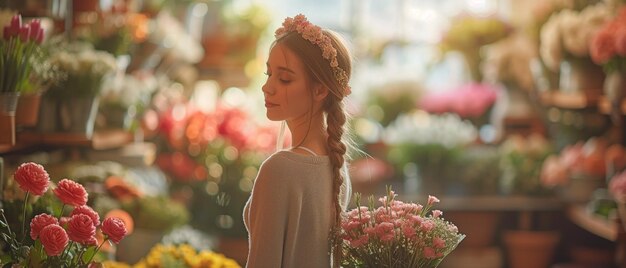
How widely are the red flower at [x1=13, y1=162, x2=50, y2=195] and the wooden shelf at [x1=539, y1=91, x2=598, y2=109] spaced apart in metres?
3.63

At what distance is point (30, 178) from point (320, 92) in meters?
0.70

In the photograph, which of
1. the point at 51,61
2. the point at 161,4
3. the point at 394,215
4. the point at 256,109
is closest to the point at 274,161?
the point at 394,215

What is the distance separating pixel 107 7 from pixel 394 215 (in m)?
2.78

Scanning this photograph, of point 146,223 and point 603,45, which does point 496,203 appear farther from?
point 146,223

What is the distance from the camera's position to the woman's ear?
2533 mm

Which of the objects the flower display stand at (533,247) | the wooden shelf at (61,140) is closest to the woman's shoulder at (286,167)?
the wooden shelf at (61,140)

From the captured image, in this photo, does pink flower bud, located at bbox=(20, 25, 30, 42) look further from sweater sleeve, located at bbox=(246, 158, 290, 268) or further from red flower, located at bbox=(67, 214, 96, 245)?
sweater sleeve, located at bbox=(246, 158, 290, 268)

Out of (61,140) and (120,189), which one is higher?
(61,140)

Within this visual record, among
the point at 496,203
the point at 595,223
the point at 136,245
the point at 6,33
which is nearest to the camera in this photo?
the point at 6,33

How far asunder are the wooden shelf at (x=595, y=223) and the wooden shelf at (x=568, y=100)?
1.87ft

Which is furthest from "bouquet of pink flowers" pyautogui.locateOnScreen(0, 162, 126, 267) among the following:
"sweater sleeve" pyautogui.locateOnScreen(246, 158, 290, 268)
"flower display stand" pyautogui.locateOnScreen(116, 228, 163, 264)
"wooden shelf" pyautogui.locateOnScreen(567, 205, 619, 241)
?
"wooden shelf" pyautogui.locateOnScreen(567, 205, 619, 241)

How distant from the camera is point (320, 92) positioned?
8.32ft

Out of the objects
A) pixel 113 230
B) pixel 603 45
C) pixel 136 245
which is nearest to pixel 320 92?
pixel 113 230

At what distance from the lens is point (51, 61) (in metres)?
3.83
